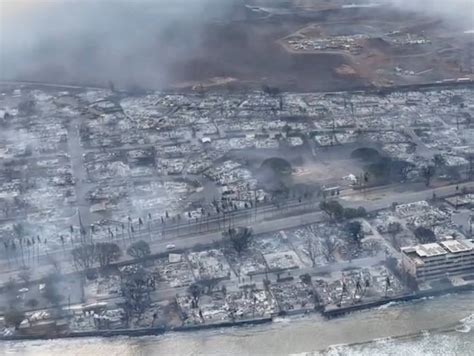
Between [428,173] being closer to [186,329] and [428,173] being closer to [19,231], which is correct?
[186,329]

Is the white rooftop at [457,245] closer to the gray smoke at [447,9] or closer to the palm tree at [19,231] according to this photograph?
the palm tree at [19,231]

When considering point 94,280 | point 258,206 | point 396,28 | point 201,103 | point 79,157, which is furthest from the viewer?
point 396,28

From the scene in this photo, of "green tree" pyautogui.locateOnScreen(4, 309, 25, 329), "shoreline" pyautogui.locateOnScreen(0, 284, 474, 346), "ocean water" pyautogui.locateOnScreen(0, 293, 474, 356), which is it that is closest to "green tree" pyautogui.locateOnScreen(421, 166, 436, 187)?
"ocean water" pyautogui.locateOnScreen(0, 293, 474, 356)

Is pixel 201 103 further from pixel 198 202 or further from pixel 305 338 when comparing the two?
pixel 305 338

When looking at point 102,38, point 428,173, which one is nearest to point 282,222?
point 428,173

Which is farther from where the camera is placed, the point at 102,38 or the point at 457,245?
the point at 102,38

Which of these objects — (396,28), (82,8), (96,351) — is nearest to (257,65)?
(396,28)
